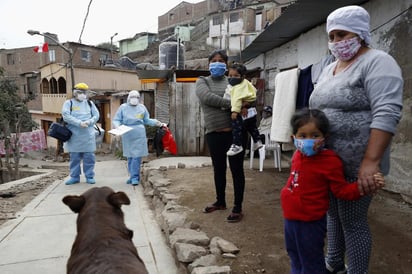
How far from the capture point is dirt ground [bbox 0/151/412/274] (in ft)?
8.89

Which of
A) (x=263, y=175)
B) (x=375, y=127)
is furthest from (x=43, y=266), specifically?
(x=263, y=175)

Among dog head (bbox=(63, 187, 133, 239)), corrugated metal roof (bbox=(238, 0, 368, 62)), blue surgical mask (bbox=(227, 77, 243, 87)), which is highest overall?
corrugated metal roof (bbox=(238, 0, 368, 62))

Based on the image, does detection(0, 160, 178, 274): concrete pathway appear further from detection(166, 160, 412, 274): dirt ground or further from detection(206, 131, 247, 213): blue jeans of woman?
detection(206, 131, 247, 213): blue jeans of woman

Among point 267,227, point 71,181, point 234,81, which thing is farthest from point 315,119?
point 71,181

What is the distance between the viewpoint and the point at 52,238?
12.7 ft

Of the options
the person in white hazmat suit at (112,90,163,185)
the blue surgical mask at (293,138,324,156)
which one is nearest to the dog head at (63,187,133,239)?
the blue surgical mask at (293,138,324,156)

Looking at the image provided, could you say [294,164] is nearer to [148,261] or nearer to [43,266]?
[148,261]

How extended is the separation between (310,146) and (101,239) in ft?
4.16

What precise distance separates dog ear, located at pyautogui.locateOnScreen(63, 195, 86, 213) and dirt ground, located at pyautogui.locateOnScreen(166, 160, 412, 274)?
129 centimetres

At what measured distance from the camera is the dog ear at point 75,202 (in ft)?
6.80

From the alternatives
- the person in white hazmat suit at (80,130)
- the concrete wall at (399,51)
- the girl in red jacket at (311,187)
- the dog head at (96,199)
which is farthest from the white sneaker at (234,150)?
the person in white hazmat suit at (80,130)

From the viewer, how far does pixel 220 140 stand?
379cm

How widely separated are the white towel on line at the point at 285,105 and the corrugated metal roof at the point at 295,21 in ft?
6.61

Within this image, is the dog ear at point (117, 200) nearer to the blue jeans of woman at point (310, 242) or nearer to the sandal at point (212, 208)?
the blue jeans of woman at point (310, 242)
